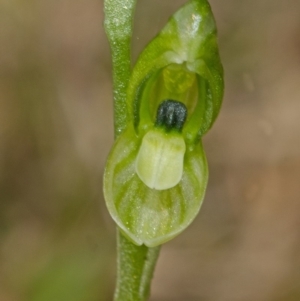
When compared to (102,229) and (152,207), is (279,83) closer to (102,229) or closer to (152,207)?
(102,229)

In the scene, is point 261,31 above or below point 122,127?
above

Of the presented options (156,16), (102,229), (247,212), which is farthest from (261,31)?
(102,229)

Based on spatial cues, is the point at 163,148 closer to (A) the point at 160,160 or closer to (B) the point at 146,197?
(A) the point at 160,160

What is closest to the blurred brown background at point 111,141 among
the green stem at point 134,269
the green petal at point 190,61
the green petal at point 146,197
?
the green stem at point 134,269

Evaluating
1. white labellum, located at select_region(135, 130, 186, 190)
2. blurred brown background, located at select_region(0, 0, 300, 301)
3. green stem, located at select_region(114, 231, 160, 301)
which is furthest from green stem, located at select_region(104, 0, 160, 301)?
blurred brown background, located at select_region(0, 0, 300, 301)

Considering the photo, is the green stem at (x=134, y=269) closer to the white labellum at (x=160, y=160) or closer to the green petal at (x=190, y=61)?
the white labellum at (x=160, y=160)

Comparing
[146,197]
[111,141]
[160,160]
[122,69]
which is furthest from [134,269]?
[111,141]
